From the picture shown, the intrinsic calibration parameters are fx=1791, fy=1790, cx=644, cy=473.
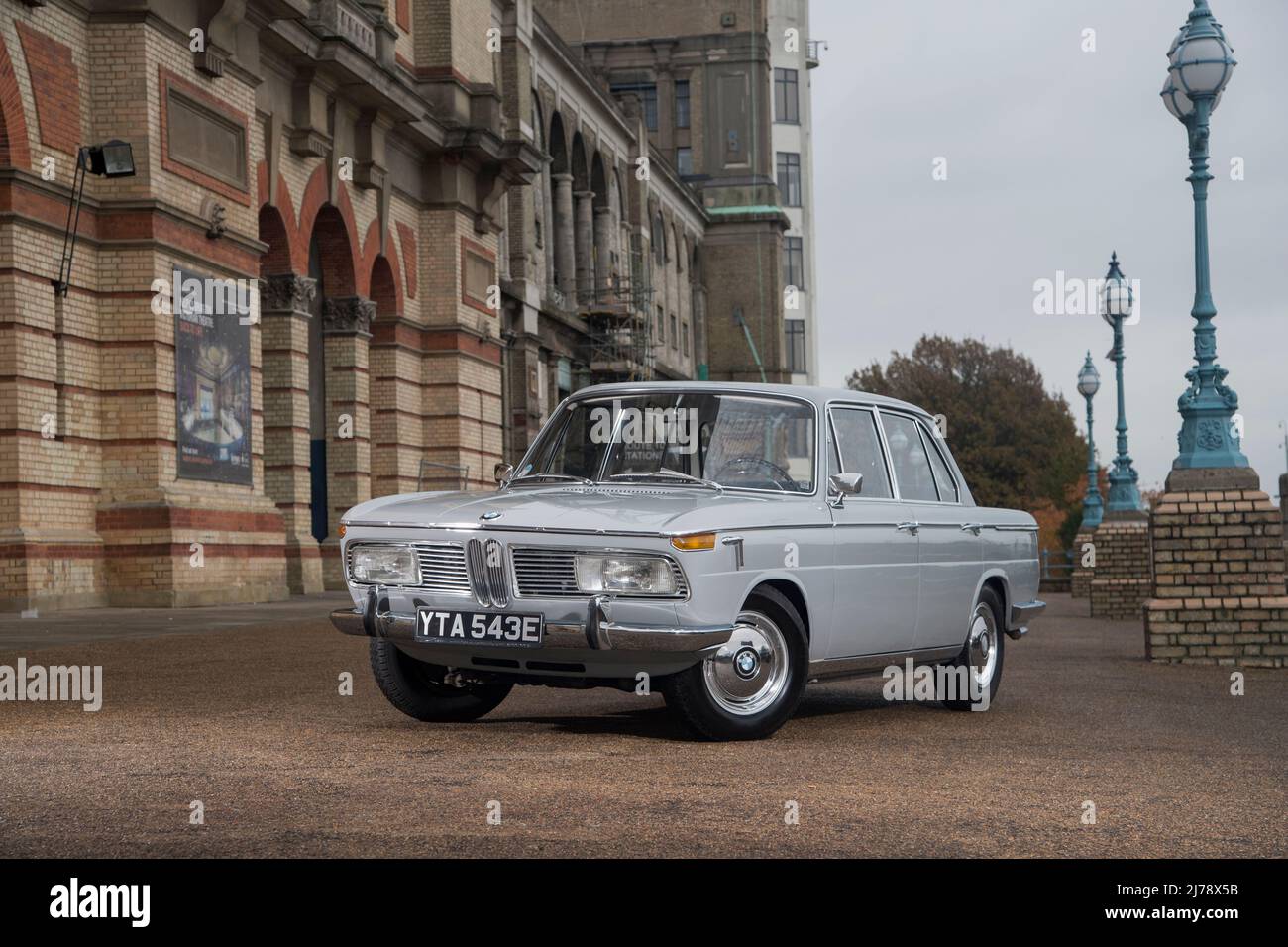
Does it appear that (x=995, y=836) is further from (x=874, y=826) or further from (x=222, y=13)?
(x=222, y=13)

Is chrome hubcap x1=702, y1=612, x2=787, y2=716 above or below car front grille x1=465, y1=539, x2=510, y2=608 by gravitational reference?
below

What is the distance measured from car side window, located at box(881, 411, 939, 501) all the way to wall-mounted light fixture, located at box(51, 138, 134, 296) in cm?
1174

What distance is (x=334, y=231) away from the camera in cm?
2966

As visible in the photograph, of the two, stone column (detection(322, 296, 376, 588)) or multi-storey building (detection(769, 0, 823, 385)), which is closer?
stone column (detection(322, 296, 376, 588))

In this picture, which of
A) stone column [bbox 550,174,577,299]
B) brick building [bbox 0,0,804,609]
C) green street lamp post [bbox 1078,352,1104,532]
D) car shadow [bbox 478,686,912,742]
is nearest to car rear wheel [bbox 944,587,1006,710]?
car shadow [bbox 478,686,912,742]

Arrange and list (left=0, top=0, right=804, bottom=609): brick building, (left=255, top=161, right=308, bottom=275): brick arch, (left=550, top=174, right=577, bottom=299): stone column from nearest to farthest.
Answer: (left=0, top=0, right=804, bottom=609): brick building < (left=255, top=161, right=308, bottom=275): brick arch < (left=550, top=174, right=577, bottom=299): stone column

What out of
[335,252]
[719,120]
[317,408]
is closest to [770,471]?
[335,252]

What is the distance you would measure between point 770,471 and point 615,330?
43396 millimetres

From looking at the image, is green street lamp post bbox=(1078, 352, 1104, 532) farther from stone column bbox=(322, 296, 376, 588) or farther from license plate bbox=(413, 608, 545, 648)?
license plate bbox=(413, 608, 545, 648)

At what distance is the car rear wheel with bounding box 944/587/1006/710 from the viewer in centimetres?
1026

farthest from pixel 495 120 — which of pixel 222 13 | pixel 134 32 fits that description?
pixel 134 32

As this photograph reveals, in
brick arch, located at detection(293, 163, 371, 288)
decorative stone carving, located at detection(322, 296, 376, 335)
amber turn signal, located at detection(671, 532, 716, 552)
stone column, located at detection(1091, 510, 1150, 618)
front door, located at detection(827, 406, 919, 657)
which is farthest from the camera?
decorative stone carving, located at detection(322, 296, 376, 335)

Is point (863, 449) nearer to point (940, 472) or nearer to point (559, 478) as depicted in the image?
point (940, 472)
